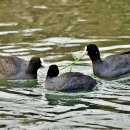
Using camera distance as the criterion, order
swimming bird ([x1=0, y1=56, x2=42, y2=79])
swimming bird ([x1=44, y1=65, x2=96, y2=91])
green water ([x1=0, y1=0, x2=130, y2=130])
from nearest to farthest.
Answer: green water ([x1=0, y1=0, x2=130, y2=130]), swimming bird ([x1=44, y1=65, x2=96, y2=91]), swimming bird ([x1=0, y1=56, x2=42, y2=79])

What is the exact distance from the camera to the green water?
13.1 metres

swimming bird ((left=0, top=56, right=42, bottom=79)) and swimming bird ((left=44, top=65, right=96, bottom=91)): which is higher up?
swimming bird ((left=0, top=56, right=42, bottom=79))

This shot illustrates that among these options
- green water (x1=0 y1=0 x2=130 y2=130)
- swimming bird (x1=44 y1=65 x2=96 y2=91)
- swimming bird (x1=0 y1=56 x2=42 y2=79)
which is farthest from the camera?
swimming bird (x1=0 y1=56 x2=42 y2=79)

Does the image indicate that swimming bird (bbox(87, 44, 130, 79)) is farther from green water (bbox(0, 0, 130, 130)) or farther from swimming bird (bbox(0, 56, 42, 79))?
swimming bird (bbox(0, 56, 42, 79))

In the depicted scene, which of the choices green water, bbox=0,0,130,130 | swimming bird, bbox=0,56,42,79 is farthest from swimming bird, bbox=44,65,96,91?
swimming bird, bbox=0,56,42,79

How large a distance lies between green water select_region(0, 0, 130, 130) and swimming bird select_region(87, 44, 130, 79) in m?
0.38

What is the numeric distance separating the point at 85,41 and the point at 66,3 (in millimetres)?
5836

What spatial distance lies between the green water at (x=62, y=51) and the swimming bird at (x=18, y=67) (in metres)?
0.32

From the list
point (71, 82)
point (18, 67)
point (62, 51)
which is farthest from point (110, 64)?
point (18, 67)

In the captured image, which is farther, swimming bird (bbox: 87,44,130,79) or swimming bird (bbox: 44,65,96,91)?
swimming bird (bbox: 87,44,130,79)

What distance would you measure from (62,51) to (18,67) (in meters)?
2.15

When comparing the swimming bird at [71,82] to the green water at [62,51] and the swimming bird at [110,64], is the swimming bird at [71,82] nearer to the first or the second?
the green water at [62,51]

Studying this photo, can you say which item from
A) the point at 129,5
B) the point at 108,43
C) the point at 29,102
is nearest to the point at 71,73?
the point at 29,102

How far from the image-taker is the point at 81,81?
15.5 meters
